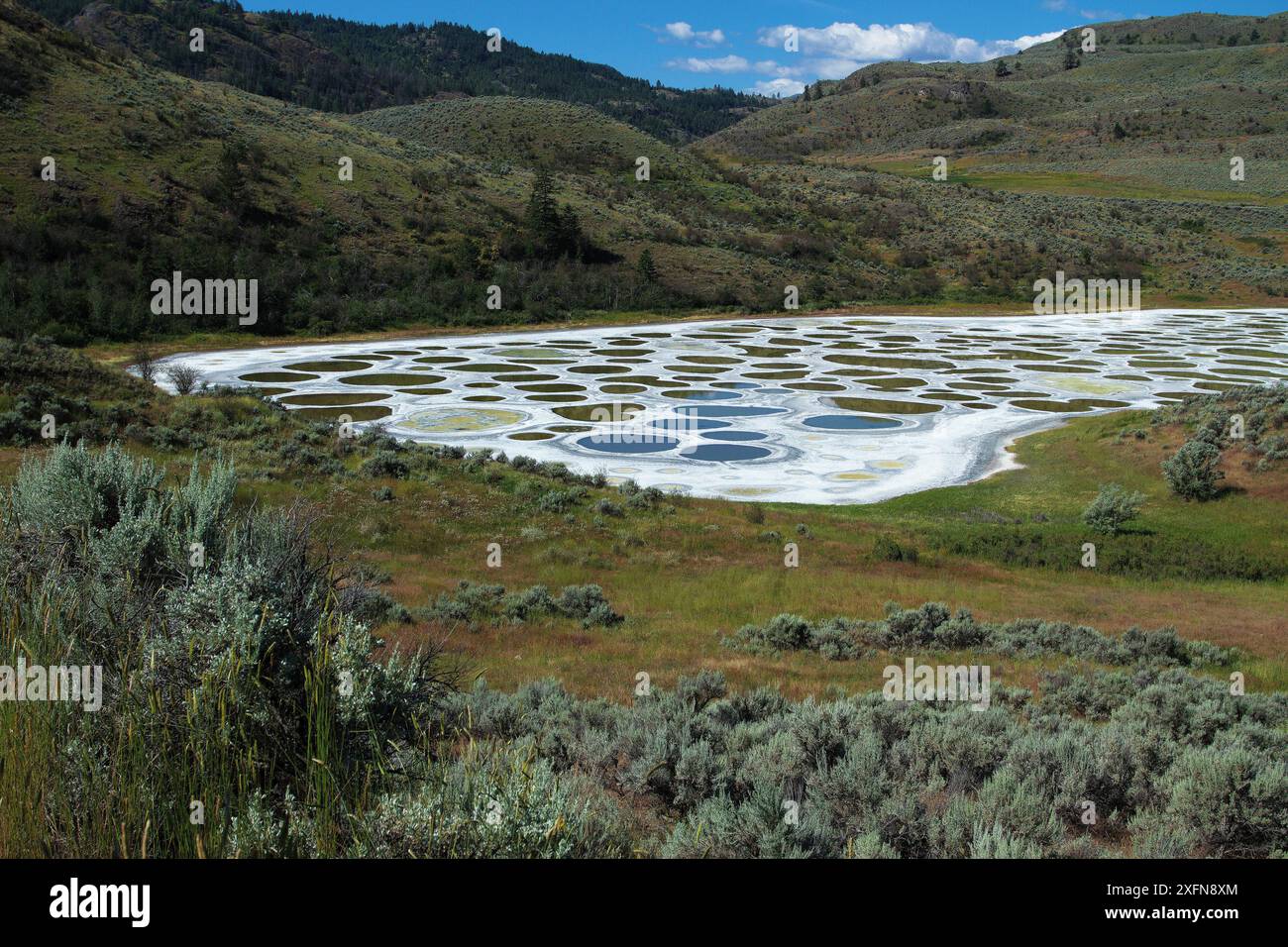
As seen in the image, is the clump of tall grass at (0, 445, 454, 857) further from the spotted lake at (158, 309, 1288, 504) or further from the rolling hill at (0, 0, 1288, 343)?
the rolling hill at (0, 0, 1288, 343)

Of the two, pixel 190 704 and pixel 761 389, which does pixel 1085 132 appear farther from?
pixel 190 704

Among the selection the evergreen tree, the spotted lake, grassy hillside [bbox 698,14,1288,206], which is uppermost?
grassy hillside [bbox 698,14,1288,206]

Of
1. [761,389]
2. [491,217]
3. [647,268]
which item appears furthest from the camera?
[491,217]

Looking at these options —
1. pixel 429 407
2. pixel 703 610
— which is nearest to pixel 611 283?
pixel 429 407

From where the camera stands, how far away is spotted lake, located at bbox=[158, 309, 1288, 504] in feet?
90.5

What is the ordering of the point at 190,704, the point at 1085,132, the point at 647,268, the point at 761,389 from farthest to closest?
the point at 1085,132
the point at 647,268
the point at 761,389
the point at 190,704

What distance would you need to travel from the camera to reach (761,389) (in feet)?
126

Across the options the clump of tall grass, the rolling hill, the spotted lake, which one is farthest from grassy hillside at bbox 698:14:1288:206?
the clump of tall grass

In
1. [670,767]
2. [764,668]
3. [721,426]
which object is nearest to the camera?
[670,767]

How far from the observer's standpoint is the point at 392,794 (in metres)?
4.24

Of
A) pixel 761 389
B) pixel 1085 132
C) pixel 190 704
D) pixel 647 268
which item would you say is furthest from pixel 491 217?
pixel 1085 132

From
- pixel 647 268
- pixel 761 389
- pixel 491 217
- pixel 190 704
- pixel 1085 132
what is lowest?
pixel 190 704

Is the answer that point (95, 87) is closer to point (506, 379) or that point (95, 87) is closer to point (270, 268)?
point (270, 268)

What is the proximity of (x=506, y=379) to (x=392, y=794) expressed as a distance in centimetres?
3646
